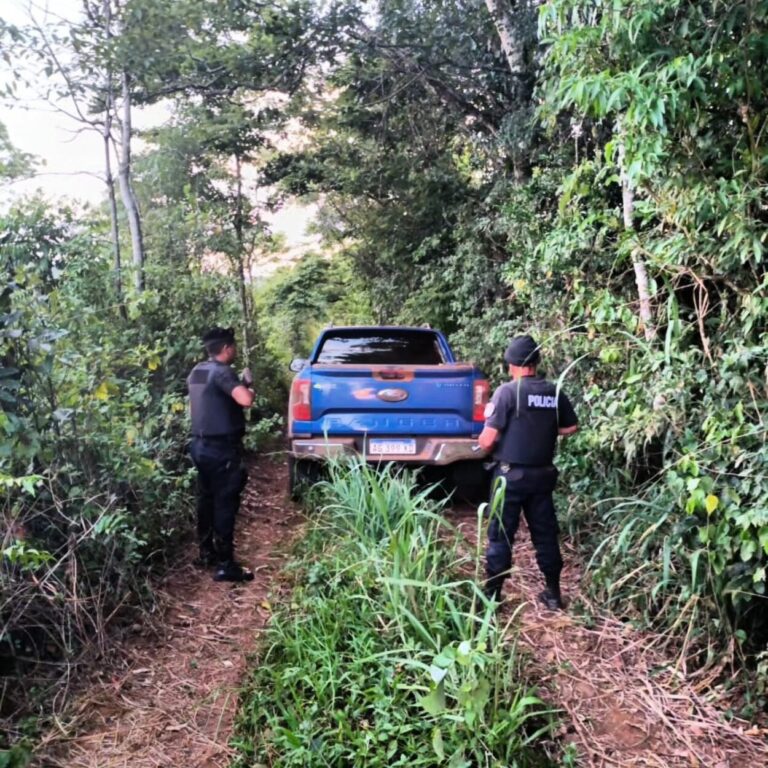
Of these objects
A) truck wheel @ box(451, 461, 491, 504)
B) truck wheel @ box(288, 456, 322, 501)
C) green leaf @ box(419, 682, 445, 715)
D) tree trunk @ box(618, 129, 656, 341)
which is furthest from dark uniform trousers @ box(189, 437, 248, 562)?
tree trunk @ box(618, 129, 656, 341)

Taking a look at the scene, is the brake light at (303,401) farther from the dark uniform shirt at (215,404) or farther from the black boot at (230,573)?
the black boot at (230,573)

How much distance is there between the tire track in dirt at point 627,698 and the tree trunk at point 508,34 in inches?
255

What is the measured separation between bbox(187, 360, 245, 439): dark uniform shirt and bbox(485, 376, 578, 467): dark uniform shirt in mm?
1824

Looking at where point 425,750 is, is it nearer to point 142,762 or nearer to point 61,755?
point 142,762

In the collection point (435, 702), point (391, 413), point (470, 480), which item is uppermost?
point (391, 413)

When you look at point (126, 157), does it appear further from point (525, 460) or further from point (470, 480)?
point (525, 460)

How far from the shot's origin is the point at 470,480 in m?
5.70

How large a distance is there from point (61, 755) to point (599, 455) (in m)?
3.62

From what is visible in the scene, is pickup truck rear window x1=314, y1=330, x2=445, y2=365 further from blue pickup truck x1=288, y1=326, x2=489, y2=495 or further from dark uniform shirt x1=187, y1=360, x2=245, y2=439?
dark uniform shirt x1=187, y1=360, x2=245, y2=439

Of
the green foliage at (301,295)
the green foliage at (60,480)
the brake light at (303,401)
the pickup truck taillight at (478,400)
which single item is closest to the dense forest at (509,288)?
the green foliage at (60,480)

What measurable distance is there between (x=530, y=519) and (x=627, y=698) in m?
1.07

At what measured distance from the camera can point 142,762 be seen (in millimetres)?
2564

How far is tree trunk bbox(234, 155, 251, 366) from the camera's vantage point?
1028 centimetres

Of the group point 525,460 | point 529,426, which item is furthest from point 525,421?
point 525,460
